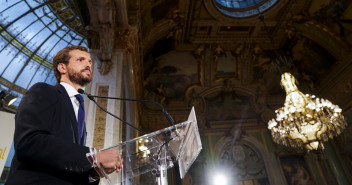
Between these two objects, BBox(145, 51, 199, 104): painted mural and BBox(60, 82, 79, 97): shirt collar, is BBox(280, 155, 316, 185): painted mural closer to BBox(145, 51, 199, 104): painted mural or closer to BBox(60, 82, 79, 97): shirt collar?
BBox(145, 51, 199, 104): painted mural

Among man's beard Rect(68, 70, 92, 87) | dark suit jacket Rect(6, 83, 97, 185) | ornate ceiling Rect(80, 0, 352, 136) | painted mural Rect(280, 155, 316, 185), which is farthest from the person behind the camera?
painted mural Rect(280, 155, 316, 185)

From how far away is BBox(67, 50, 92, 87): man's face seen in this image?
4.16 ft

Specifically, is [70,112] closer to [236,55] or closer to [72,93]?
[72,93]

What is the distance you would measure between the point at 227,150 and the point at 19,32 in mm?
11532

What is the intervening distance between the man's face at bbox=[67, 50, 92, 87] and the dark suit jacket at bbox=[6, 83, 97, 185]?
33 cm

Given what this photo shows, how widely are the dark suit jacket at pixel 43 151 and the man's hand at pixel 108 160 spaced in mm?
46

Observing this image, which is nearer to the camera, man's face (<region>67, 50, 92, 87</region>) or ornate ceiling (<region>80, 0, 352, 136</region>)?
man's face (<region>67, 50, 92, 87</region>)

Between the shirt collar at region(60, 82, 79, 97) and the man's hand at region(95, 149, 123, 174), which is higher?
the shirt collar at region(60, 82, 79, 97)

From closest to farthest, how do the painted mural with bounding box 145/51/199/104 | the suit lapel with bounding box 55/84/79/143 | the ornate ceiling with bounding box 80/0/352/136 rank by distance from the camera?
the suit lapel with bounding box 55/84/79/143, the ornate ceiling with bounding box 80/0/352/136, the painted mural with bounding box 145/51/199/104

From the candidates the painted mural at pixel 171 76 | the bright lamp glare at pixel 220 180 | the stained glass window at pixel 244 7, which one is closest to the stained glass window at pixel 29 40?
the painted mural at pixel 171 76

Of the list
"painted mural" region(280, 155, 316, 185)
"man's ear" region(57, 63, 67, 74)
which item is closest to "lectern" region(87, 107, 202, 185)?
"man's ear" region(57, 63, 67, 74)

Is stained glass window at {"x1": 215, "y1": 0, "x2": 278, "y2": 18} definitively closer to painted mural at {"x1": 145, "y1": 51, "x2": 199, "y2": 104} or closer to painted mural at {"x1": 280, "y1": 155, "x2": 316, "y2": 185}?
painted mural at {"x1": 145, "y1": 51, "x2": 199, "y2": 104}

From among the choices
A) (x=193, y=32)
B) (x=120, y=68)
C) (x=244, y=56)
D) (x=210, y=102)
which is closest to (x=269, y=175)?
(x=210, y=102)

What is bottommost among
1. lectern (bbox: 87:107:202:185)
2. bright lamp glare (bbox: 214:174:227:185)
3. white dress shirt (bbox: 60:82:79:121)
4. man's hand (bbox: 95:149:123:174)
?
man's hand (bbox: 95:149:123:174)
